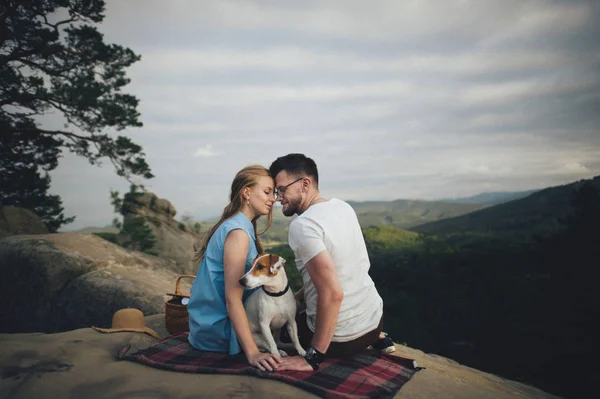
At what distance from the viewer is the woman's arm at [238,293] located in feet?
12.0

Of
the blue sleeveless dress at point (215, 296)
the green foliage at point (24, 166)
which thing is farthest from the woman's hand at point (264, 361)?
the green foliage at point (24, 166)

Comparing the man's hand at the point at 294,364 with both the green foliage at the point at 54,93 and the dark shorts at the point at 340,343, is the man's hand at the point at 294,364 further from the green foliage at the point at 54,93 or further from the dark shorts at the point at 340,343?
the green foliage at the point at 54,93

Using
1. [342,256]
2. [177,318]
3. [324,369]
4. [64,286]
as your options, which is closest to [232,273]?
[342,256]

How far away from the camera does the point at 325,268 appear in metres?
3.37

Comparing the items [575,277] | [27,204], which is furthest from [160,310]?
[575,277]

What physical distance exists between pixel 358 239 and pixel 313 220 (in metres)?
0.59

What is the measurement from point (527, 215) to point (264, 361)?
281ft

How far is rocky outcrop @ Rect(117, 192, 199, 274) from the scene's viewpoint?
2291cm

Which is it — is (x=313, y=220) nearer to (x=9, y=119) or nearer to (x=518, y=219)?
Answer: (x=9, y=119)

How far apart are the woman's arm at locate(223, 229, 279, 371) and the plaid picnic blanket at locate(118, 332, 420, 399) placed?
147 millimetres

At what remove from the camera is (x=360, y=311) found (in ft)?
12.4

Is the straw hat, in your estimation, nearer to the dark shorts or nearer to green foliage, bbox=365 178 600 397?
the dark shorts

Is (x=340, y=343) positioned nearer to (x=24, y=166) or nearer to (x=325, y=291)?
(x=325, y=291)

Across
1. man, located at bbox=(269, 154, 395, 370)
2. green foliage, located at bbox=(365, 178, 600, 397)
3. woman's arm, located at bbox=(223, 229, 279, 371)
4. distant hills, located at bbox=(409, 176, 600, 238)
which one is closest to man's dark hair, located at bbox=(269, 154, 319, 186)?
man, located at bbox=(269, 154, 395, 370)
